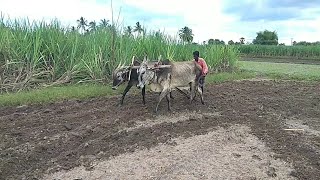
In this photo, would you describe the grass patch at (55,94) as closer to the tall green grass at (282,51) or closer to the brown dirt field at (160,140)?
the brown dirt field at (160,140)

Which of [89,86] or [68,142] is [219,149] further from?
[89,86]

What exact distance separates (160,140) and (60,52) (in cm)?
696

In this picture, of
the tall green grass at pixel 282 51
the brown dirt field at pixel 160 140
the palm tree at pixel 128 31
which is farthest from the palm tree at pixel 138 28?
the tall green grass at pixel 282 51

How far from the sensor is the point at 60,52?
12.7 meters

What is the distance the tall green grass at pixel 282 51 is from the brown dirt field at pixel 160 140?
26456 millimetres

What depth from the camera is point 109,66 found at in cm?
1298

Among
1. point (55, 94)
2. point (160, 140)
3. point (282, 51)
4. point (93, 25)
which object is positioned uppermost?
point (93, 25)

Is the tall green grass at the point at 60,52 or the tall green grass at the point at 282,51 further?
the tall green grass at the point at 282,51

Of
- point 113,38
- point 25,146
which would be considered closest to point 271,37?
point 113,38

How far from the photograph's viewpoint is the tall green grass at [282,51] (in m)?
34.7

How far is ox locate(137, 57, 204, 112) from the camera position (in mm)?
8414

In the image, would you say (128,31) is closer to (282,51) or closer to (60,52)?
(60,52)

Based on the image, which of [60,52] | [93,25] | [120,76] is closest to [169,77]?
[120,76]

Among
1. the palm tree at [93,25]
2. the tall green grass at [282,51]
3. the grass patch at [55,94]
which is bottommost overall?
the tall green grass at [282,51]
